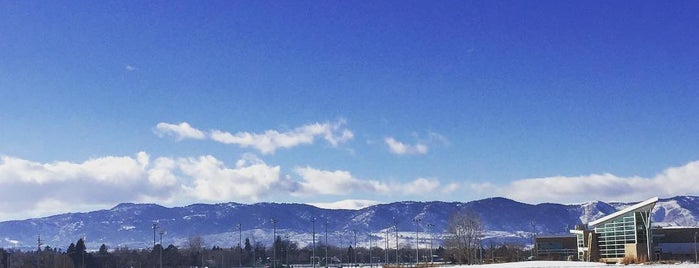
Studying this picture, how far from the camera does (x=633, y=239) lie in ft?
357

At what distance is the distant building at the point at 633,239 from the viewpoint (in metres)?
107

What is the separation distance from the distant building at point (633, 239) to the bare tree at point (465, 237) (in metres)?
19.7

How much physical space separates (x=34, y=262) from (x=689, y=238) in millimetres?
135571

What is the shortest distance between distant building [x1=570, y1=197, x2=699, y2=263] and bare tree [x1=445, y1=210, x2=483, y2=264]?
19.7m

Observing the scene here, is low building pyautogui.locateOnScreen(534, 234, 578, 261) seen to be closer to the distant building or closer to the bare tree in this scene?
the bare tree

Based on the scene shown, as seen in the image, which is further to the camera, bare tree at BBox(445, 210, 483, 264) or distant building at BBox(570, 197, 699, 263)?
bare tree at BBox(445, 210, 483, 264)

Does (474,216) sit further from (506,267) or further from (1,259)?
(1,259)

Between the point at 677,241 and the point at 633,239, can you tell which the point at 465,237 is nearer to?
the point at 677,241

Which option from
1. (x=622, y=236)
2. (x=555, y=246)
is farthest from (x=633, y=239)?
(x=555, y=246)

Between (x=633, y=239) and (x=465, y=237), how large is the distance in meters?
40.6

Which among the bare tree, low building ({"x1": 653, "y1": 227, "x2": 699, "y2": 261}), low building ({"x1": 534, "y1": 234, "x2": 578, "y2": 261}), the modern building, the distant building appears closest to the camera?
the modern building

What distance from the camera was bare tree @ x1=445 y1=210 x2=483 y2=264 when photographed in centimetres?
14281

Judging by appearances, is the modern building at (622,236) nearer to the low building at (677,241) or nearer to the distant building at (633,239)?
the distant building at (633,239)

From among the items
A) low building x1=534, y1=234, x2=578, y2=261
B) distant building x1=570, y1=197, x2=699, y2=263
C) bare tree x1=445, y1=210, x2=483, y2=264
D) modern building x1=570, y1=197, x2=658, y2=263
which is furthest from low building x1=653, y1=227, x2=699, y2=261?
bare tree x1=445, y1=210, x2=483, y2=264
